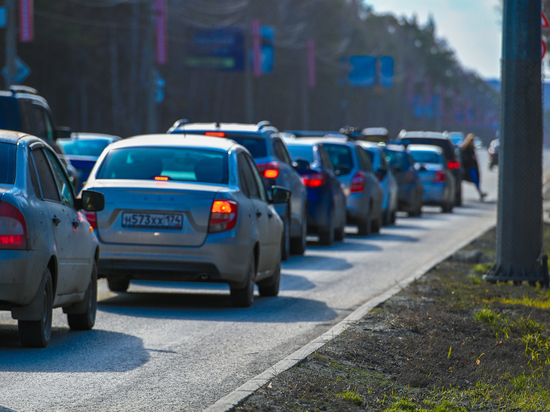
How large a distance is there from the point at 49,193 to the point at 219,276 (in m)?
2.38

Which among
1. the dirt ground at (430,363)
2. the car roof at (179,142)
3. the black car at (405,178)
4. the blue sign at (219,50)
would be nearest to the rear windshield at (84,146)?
Result: the black car at (405,178)

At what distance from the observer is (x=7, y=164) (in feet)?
24.8

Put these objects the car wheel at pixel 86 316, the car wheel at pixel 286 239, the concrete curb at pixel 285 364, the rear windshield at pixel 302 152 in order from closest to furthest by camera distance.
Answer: the concrete curb at pixel 285 364 → the car wheel at pixel 86 316 → the car wheel at pixel 286 239 → the rear windshield at pixel 302 152

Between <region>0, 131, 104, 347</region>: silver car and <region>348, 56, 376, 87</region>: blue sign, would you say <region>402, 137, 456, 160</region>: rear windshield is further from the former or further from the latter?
<region>348, 56, 376, 87</region>: blue sign

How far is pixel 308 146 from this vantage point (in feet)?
60.6

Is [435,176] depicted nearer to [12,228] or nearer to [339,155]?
[339,155]

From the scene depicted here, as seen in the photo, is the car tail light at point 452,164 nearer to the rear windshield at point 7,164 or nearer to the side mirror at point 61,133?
the side mirror at point 61,133

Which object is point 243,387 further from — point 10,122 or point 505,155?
point 10,122

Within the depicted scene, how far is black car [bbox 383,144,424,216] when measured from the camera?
87.5 ft

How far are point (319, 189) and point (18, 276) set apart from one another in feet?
34.3

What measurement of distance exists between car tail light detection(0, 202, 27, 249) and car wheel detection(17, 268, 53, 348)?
15.4 inches

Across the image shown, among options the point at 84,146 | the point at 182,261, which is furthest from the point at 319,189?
the point at 84,146

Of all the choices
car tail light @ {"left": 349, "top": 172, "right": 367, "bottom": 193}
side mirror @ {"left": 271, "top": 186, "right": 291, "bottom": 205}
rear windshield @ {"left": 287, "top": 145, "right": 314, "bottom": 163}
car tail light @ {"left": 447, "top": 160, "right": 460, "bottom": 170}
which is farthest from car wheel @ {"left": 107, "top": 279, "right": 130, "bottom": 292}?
car tail light @ {"left": 447, "top": 160, "right": 460, "bottom": 170}

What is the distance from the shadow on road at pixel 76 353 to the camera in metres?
7.04
